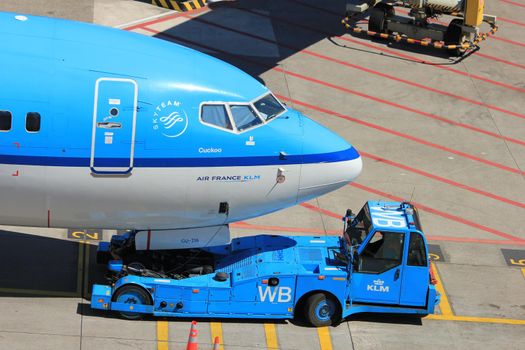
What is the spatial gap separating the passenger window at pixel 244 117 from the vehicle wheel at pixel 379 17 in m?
17.6

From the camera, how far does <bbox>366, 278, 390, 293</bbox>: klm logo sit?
19.1 metres

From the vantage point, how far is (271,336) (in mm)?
18875

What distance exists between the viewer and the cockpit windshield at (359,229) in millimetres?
19500

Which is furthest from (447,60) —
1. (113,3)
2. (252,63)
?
(113,3)

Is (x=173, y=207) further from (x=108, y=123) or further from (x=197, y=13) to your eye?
(x=197, y=13)

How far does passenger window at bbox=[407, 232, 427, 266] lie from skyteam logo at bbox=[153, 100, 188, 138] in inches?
189

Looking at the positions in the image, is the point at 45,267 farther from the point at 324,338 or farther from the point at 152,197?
the point at 324,338

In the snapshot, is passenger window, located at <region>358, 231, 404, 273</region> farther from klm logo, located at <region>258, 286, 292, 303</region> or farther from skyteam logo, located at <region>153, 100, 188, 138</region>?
skyteam logo, located at <region>153, 100, 188, 138</region>

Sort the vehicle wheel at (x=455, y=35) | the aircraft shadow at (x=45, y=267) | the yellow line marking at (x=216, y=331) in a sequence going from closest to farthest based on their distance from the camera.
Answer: the yellow line marking at (x=216, y=331)
the aircraft shadow at (x=45, y=267)
the vehicle wheel at (x=455, y=35)

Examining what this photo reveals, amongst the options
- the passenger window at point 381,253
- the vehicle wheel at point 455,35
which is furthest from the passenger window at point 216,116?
the vehicle wheel at point 455,35

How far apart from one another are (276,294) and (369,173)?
7854 millimetres

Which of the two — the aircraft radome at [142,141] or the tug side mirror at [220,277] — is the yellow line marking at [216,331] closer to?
the tug side mirror at [220,277]

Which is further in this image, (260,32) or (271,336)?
(260,32)

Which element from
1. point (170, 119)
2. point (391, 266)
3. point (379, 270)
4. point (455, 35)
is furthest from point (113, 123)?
point (455, 35)
